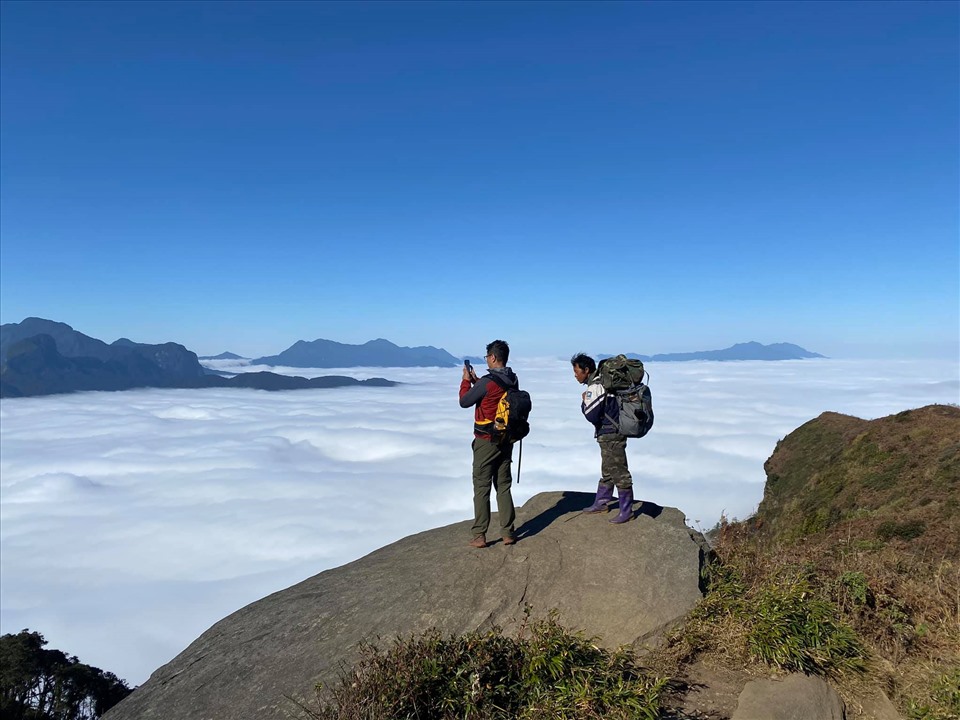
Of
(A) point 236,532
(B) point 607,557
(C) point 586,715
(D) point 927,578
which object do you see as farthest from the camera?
(A) point 236,532

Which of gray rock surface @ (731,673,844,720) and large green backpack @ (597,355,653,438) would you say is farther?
large green backpack @ (597,355,653,438)

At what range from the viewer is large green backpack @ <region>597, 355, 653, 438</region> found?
26.1 feet

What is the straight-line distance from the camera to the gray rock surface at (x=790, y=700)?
4.44 metres

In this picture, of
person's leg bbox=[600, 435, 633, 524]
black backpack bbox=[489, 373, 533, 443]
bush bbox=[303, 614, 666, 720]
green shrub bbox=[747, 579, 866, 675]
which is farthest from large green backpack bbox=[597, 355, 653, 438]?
bush bbox=[303, 614, 666, 720]

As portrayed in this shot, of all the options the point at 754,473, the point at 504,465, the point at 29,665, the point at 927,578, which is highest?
the point at 504,465

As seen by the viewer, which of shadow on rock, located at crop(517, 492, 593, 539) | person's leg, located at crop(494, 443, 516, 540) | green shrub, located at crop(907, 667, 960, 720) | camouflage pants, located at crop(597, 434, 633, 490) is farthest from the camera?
shadow on rock, located at crop(517, 492, 593, 539)

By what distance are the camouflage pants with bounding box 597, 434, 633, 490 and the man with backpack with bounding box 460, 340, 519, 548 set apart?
156 cm

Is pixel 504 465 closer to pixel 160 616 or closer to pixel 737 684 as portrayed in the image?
pixel 737 684

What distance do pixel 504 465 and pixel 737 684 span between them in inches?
150

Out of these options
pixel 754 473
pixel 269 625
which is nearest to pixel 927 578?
pixel 269 625

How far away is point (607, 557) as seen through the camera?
713 centimetres

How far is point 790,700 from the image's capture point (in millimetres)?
4570

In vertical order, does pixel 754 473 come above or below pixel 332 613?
below

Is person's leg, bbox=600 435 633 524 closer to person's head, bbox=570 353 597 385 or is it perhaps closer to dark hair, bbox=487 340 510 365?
person's head, bbox=570 353 597 385
